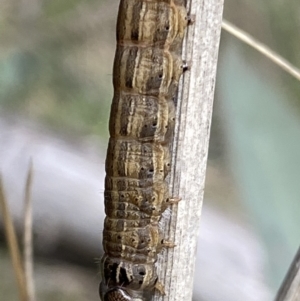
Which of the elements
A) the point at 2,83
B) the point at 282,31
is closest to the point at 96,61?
the point at 2,83

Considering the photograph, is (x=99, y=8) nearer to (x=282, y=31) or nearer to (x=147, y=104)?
(x=282, y=31)

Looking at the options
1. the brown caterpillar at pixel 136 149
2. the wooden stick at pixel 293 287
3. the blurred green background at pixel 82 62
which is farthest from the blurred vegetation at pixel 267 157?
the blurred green background at pixel 82 62

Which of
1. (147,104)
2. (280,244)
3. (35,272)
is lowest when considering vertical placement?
(35,272)

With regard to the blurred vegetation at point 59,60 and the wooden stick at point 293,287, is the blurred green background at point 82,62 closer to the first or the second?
the blurred vegetation at point 59,60

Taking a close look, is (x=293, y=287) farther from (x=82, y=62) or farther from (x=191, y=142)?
(x=82, y=62)

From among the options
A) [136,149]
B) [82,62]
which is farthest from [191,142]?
[82,62]
